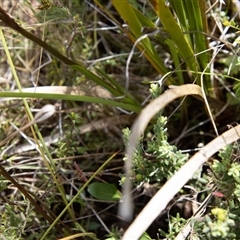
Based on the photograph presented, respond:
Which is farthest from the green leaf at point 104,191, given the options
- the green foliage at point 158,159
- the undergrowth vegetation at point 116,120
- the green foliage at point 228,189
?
the green foliage at point 228,189

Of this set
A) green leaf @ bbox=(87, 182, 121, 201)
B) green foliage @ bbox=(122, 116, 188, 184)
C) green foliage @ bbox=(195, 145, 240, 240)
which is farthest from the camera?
green leaf @ bbox=(87, 182, 121, 201)

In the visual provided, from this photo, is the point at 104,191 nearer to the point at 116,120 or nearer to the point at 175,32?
the point at 116,120

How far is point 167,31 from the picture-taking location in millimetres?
1046

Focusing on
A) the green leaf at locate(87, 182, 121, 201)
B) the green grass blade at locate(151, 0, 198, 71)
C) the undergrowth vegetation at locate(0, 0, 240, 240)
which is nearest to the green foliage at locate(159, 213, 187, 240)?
the undergrowth vegetation at locate(0, 0, 240, 240)

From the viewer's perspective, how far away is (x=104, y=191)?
4.12 feet

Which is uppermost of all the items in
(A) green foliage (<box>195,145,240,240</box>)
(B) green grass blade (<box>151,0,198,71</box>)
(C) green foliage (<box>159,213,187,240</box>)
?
(B) green grass blade (<box>151,0,198,71</box>)

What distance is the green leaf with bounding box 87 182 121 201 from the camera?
125 centimetres

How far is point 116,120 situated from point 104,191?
0.82ft

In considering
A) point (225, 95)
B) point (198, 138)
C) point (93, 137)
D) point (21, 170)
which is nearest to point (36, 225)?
point (21, 170)

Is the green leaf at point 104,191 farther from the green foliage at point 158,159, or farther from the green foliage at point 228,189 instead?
the green foliage at point 228,189

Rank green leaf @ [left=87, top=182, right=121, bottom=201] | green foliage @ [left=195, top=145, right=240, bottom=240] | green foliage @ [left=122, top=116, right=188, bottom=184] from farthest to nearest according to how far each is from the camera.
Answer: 1. green leaf @ [left=87, top=182, right=121, bottom=201]
2. green foliage @ [left=122, top=116, right=188, bottom=184]
3. green foliage @ [left=195, top=145, right=240, bottom=240]

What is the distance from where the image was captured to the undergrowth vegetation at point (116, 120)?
1020mm

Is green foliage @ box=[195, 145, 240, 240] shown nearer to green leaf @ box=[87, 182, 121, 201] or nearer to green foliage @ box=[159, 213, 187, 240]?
green foliage @ box=[159, 213, 187, 240]

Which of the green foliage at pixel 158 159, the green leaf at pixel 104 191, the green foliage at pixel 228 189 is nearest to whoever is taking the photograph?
the green foliage at pixel 228 189
